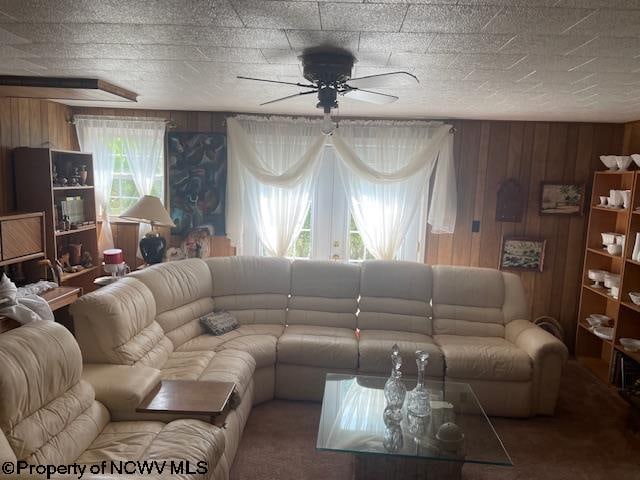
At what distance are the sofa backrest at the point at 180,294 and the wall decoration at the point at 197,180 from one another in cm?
86

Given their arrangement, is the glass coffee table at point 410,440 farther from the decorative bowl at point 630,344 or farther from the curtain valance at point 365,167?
the curtain valance at point 365,167

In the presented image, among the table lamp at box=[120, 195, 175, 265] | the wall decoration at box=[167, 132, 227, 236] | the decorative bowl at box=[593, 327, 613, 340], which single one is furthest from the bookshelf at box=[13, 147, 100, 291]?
the decorative bowl at box=[593, 327, 613, 340]

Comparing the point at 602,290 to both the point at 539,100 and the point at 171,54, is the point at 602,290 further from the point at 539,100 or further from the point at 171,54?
the point at 171,54

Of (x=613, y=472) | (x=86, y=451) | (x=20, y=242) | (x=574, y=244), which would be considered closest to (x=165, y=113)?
(x=20, y=242)

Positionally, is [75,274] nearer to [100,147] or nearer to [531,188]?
[100,147]

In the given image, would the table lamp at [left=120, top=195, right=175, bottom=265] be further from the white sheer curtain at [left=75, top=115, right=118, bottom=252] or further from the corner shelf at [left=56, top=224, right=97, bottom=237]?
the white sheer curtain at [left=75, top=115, right=118, bottom=252]

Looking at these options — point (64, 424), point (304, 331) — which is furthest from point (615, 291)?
point (64, 424)

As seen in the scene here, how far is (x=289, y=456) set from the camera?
2.72 metres

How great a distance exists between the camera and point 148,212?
381cm

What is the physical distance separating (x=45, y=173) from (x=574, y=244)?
16.5 ft

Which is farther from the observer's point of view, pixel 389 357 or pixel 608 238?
pixel 608 238

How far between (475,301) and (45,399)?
3.25 metres

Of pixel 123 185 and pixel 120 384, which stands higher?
pixel 123 185

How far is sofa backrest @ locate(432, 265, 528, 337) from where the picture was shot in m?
3.80
